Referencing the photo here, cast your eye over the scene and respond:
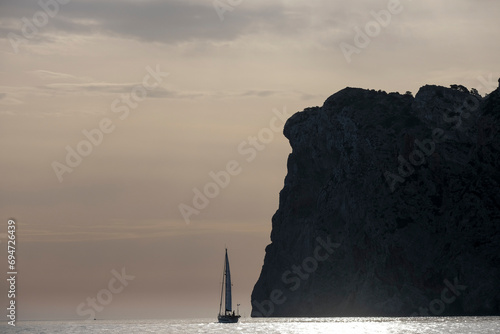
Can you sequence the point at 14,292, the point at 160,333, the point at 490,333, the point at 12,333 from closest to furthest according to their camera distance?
the point at 14,292, the point at 490,333, the point at 160,333, the point at 12,333

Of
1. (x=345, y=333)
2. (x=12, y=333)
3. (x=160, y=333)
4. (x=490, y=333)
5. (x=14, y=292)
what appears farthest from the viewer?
(x=12, y=333)

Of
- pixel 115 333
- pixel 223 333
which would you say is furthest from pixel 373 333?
pixel 115 333

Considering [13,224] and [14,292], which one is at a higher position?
[13,224]

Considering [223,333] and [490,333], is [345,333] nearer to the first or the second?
[223,333]

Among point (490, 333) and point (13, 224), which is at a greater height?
point (13, 224)

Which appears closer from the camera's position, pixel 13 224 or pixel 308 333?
pixel 13 224

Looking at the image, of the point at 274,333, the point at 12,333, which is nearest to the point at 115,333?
the point at 12,333

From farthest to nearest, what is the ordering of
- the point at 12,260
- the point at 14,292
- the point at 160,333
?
the point at 160,333 → the point at 14,292 → the point at 12,260

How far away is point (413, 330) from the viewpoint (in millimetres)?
155750

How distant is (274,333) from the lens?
547 ft

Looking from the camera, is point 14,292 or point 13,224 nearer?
point 13,224

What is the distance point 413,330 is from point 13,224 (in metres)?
97.0

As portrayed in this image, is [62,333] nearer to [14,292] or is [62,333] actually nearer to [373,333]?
[373,333]

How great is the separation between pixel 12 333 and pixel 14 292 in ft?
407
